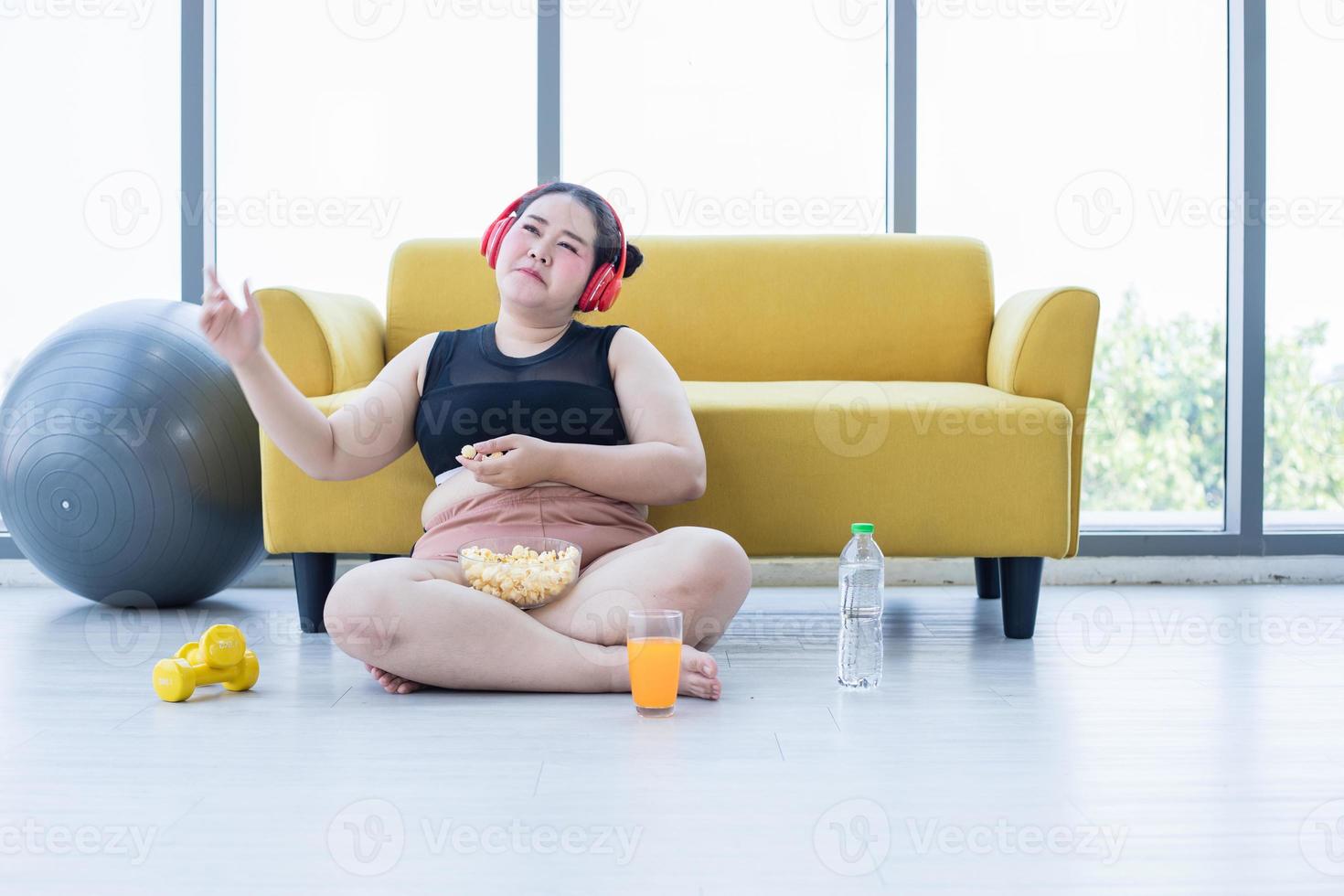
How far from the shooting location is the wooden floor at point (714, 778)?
3.05ft

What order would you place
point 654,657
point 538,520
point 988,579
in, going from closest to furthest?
point 654,657 → point 538,520 → point 988,579

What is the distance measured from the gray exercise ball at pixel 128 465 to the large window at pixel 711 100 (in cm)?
113

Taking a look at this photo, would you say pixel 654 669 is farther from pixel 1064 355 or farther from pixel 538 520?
pixel 1064 355

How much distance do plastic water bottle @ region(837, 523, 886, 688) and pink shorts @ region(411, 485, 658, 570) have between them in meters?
0.35

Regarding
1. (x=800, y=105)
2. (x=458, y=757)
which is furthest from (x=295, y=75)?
(x=458, y=757)

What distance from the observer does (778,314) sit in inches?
97.7

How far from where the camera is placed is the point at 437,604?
1.46m

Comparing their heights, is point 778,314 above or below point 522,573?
above

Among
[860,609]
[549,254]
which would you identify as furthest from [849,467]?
[549,254]

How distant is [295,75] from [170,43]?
12.9 inches

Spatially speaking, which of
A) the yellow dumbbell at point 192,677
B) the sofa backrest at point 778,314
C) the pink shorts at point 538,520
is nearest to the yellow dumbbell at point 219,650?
the yellow dumbbell at point 192,677

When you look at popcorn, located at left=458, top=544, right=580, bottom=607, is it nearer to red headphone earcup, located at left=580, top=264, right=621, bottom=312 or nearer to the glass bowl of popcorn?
the glass bowl of popcorn

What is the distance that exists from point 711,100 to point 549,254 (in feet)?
4.42

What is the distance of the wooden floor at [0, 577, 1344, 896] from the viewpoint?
3.05ft
